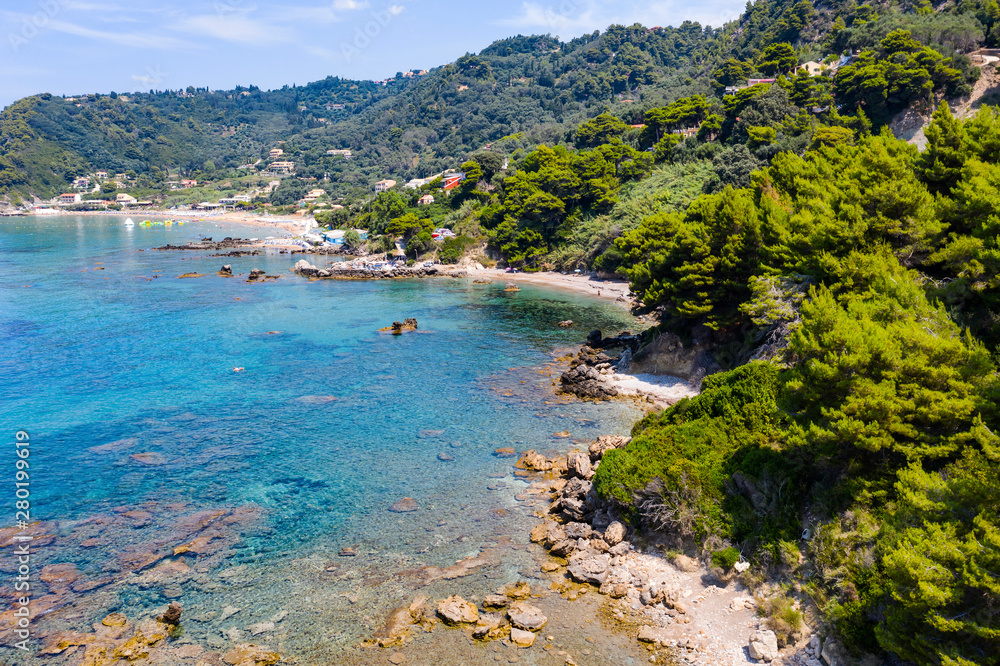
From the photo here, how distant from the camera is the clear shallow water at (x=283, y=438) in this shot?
17406mm

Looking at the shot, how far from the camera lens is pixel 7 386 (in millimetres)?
34312

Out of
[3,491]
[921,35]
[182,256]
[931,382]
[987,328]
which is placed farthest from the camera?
[182,256]

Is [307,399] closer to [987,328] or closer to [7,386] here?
[7,386]

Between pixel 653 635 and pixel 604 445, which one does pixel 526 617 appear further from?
pixel 604 445

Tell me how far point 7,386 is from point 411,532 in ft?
98.9

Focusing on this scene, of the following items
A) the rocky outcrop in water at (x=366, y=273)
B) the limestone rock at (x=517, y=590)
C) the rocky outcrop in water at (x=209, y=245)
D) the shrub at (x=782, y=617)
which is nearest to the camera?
Answer: the shrub at (x=782, y=617)

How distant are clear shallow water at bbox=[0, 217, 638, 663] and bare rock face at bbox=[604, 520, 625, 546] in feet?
9.46

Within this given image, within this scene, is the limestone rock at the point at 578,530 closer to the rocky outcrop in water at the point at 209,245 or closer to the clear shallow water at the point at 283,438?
the clear shallow water at the point at 283,438

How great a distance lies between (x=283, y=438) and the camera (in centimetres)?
2777

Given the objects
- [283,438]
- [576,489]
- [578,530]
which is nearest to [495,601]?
[578,530]

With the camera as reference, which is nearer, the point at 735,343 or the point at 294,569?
the point at 294,569

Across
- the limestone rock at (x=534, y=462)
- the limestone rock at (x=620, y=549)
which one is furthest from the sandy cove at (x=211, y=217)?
the limestone rock at (x=620, y=549)

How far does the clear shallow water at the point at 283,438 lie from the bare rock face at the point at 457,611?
3.18 ft

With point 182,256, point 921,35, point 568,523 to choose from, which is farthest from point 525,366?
point 182,256
